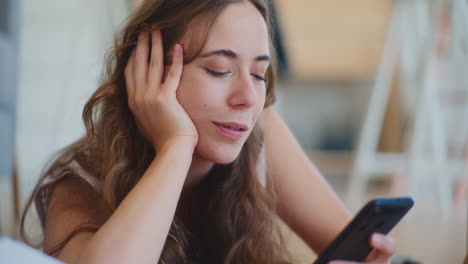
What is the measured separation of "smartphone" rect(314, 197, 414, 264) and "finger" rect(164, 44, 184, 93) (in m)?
0.36

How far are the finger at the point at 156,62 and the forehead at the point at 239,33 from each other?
0.09 meters

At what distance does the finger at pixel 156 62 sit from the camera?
0.93 meters

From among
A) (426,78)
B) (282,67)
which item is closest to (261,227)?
(426,78)

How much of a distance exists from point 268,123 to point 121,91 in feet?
1.11

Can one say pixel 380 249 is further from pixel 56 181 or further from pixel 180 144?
pixel 56 181

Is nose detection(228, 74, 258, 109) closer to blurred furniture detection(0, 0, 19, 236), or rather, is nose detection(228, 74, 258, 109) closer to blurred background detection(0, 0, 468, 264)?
blurred background detection(0, 0, 468, 264)

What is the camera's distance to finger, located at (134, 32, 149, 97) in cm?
94

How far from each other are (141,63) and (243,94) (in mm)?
190

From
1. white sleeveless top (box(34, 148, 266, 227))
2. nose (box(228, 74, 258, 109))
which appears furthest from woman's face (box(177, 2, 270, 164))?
white sleeveless top (box(34, 148, 266, 227))

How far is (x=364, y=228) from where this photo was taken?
0.72 metres

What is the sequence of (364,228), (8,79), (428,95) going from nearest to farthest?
(364,228) → (8,79) → (428,95)

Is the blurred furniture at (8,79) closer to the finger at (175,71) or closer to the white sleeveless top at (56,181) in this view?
the white sleeveless top at (56,181)

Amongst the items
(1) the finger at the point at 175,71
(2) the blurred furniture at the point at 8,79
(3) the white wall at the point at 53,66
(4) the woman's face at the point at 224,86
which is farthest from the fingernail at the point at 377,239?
(3) the white wall at the point at 53,66

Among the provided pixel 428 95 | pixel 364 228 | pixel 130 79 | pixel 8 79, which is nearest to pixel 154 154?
pixel 130 79
